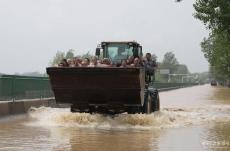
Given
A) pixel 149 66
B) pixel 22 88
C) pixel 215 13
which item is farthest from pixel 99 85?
pixel 215 13

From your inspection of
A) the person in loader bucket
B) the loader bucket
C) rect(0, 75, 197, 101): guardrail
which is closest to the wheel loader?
the loader bucket

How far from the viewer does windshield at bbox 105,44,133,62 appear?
63.2 feet

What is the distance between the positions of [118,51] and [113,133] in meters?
5.12

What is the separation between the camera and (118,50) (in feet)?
63.8

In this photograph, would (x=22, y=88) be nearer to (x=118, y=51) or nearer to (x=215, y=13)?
(x=118, y=51)

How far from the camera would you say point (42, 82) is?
27.0 meters

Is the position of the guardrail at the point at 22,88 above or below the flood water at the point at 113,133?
above

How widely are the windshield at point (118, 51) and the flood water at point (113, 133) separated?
2.11 metres

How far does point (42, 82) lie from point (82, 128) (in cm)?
1119

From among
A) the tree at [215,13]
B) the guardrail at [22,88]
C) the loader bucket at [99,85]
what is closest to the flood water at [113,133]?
the loader bucket at [99,85]

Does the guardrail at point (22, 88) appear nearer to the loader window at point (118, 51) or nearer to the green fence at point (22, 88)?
the green fence at point (22, 88)

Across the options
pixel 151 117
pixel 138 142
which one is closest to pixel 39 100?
pixel 151 117

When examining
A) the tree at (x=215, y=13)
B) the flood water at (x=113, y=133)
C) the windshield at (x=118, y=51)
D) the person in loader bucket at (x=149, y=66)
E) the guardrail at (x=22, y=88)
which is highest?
the tree at (x=215, y=13)

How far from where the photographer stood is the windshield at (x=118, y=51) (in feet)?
63.2
